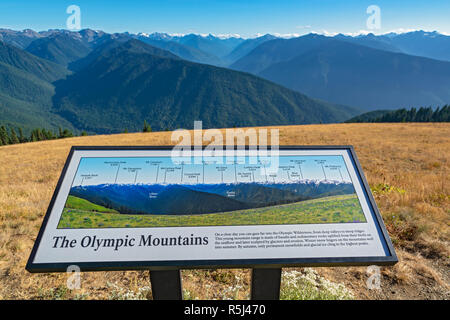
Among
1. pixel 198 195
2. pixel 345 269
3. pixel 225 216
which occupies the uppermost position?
pixel 198 195

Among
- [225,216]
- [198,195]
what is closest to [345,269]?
[225,216]

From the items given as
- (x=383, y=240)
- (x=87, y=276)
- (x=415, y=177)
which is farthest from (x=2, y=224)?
(x=415, y=177)

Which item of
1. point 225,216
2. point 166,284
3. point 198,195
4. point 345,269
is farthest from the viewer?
point 345,269

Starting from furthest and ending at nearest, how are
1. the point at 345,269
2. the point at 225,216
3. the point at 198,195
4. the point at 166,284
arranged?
1. the point at 345,269
2. the point at 198,195
3. the point at 225,216
4. the point at 166,284

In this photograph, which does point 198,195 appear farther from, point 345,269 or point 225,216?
point 345,269

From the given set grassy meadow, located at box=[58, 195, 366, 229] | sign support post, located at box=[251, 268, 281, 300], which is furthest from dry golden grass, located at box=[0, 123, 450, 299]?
grassy meadow, located at box=[58, 195, 366, 229]

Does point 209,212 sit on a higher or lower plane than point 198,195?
lower
